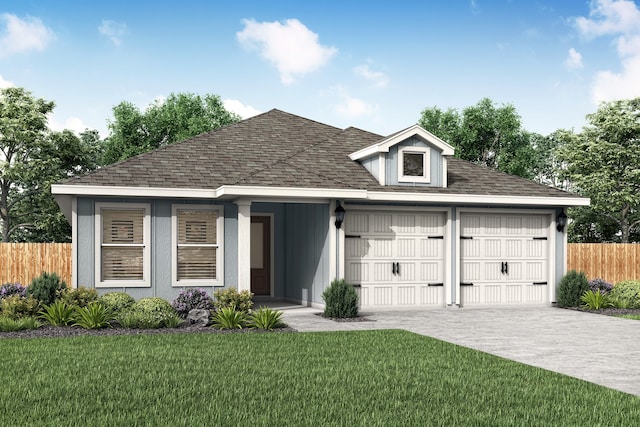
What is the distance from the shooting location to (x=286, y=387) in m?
8.09

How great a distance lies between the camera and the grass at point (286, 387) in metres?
6.79

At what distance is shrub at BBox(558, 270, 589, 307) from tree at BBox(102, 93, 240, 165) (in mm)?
23228

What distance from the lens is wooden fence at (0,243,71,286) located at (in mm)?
20922

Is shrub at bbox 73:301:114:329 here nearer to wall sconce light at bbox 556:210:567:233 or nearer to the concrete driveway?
the concrete driveway

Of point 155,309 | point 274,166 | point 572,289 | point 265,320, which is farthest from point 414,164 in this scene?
point 155,309

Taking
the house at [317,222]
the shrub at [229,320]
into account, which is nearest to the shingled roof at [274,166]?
the house at [317,222]

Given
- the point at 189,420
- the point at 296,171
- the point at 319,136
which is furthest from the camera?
the point at 319,136

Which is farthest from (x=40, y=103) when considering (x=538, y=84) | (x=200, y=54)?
(x=538, y=84)

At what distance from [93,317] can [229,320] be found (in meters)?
2.45

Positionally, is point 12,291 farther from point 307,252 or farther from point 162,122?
point 162,122

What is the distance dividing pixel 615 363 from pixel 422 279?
25.5ft

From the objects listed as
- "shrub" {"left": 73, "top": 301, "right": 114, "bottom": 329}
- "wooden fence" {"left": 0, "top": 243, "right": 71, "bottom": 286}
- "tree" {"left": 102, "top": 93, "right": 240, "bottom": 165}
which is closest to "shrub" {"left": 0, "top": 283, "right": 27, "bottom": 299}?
"shrub" {"left": 73, "top": 301, "right": 114, "bottom": 329}

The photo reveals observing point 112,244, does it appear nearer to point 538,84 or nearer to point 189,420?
point 189,420

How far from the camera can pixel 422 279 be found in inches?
693
